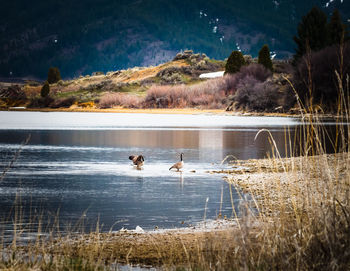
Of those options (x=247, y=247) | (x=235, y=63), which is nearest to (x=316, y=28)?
(x=235, y=63)

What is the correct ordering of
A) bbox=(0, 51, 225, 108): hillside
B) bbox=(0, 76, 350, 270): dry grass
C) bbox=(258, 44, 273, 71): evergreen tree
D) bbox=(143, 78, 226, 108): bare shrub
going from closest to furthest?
bbox=(0, 76, 350, 270): dry grass
bbox=(143, 78, 226, 108): bare shrub
bbox=(258, 44, 273, 71): evergreen tree
bbox=(0, 51, 225, 108): hillside

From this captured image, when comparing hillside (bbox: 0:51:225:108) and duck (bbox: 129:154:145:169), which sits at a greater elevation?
hillside (bbox: 0:51:225:108)

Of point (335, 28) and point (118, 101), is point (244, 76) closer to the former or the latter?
point (335, 28)

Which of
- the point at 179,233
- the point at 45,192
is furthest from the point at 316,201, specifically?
the point at 45,192

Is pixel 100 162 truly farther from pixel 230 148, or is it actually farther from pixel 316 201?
pixel 316 201

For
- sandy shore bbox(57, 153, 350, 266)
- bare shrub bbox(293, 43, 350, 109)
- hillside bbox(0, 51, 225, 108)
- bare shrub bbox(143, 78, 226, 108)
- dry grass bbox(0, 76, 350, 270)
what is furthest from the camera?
hillside bbox(0, 51, 225, 108)

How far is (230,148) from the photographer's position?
22375 mm

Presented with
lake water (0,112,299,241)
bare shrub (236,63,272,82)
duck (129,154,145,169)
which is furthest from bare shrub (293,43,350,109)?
duck (129,154,145,169)

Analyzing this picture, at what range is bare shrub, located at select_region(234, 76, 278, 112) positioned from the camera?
56969 millimetres

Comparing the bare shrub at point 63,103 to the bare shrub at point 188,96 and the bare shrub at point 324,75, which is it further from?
the bare shrub at point 324,75

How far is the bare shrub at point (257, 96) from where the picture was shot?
57.0 metres

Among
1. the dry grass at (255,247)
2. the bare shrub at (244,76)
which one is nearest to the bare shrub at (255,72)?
the bare shrub at (244,76)

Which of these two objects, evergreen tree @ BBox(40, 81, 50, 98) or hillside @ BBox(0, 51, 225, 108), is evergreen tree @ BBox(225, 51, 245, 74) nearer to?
hillside @ BBox(0, 51, 225, 108)

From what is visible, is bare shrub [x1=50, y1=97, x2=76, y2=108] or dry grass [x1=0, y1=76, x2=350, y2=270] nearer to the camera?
dry grass [x1=0, y1=76, x2=350, y2=270]
